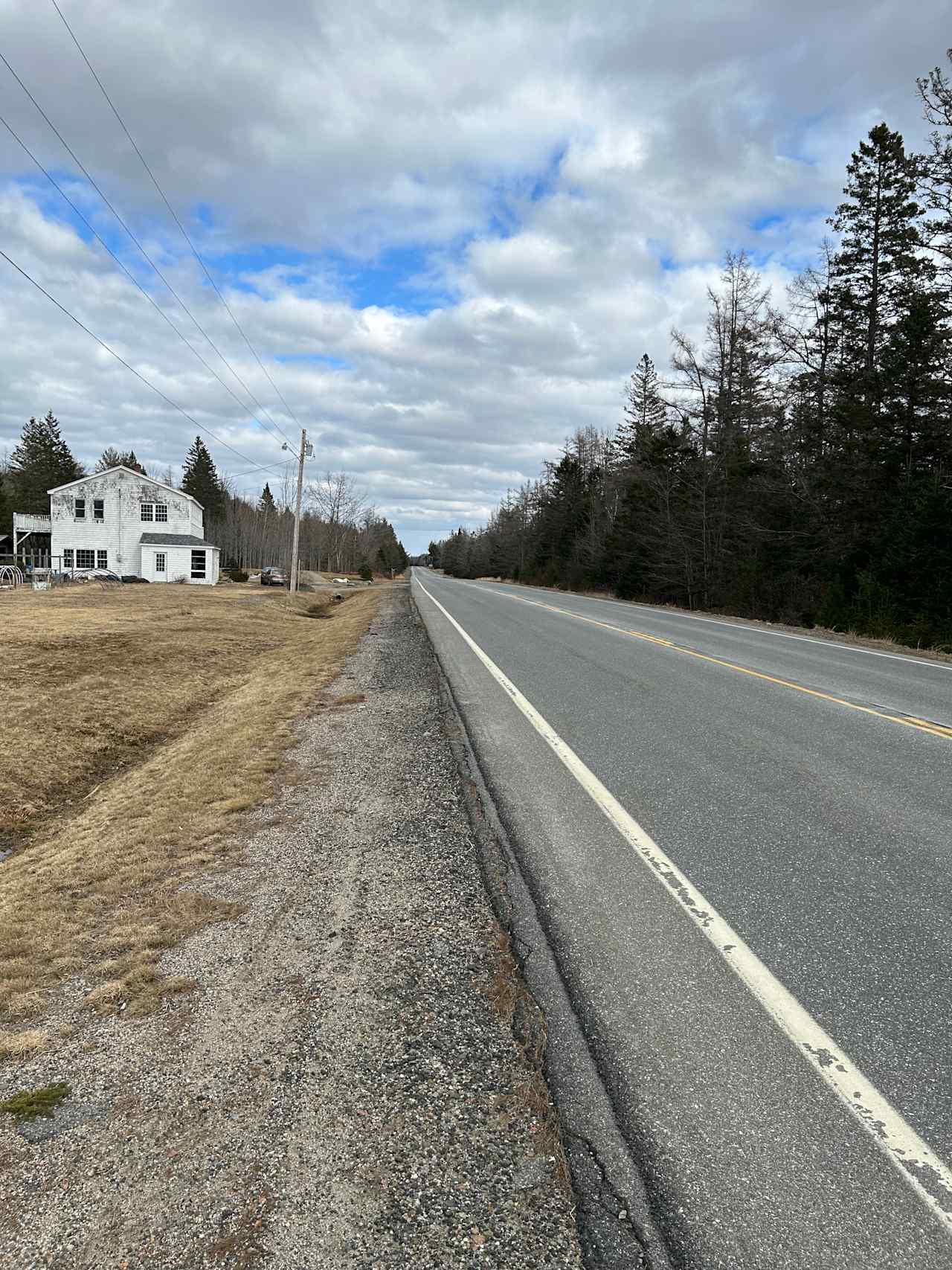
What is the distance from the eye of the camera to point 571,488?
58062 mm

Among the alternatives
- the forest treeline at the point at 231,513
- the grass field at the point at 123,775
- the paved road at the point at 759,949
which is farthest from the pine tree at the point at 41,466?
the paved road at the point at 759,949

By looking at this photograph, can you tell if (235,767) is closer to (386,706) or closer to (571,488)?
(386,706)

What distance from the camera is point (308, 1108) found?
225 centimetres

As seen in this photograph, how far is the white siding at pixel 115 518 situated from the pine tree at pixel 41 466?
35.5 meters

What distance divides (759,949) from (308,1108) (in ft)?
6.52

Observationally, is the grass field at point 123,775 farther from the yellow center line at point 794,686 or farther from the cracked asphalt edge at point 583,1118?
the yellow center line at point 794,686

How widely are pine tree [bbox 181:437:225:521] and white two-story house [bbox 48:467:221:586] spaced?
53.7 m

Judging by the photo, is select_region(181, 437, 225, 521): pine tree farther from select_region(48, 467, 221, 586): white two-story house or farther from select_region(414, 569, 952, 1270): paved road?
select_region(414, 569, 952, 1270): paved road

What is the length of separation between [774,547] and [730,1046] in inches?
1017

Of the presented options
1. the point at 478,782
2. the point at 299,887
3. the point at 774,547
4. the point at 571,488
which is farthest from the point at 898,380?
the point at 571,488

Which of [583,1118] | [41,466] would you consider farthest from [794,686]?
[41,466]

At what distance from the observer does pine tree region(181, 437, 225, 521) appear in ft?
315

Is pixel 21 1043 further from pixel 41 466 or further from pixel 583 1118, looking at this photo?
pixel 41 466

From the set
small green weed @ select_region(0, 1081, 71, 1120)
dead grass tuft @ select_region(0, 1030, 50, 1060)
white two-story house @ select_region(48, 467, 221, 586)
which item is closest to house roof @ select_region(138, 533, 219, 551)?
white two-story house @ select_region(48, 467, 221, 586)
